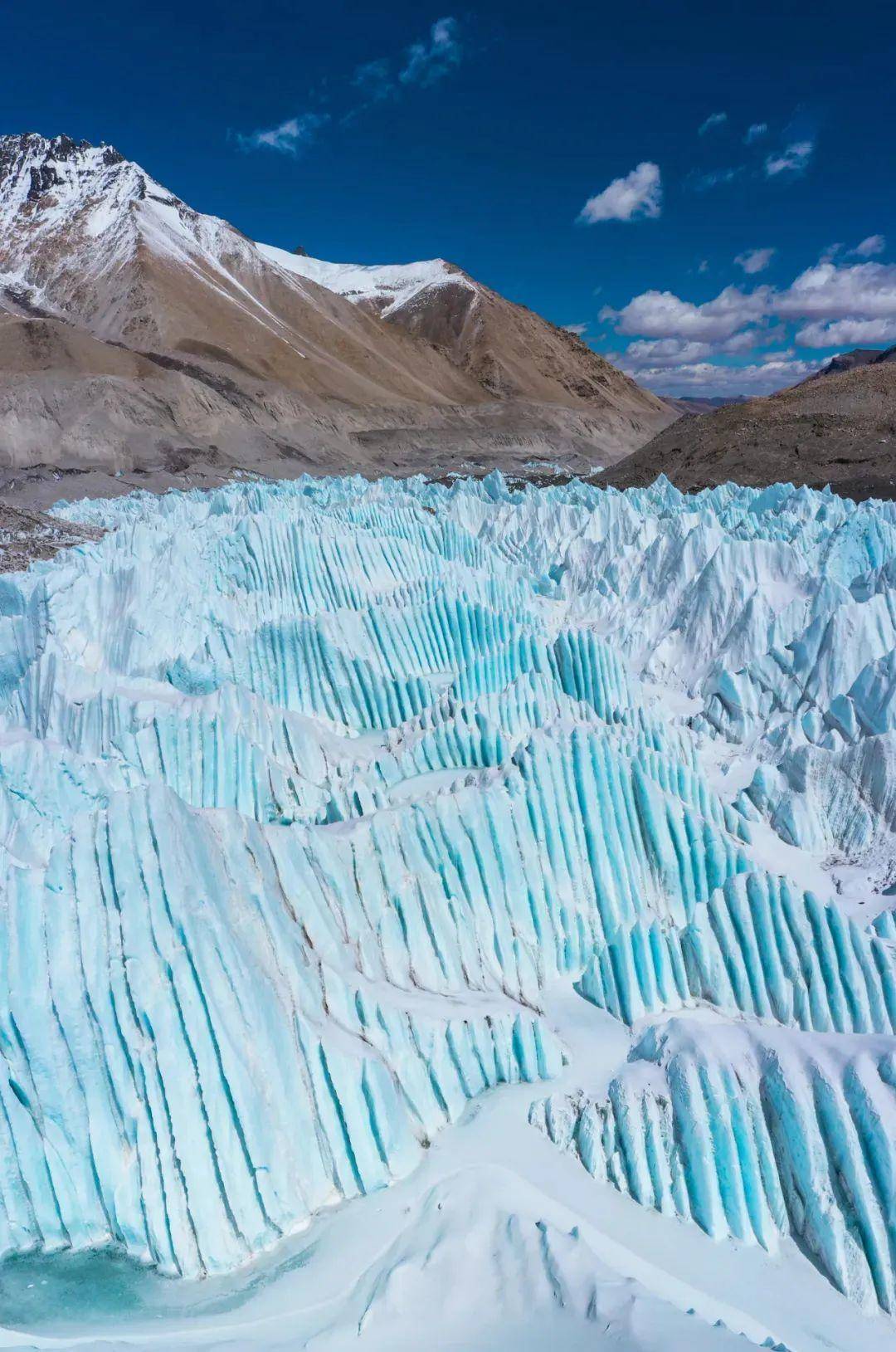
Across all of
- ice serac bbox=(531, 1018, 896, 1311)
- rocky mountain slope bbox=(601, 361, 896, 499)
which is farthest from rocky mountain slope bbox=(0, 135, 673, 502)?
ice serac bbox=(531, 1018, 896, 1311)

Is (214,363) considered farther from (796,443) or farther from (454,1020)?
(454,1020)

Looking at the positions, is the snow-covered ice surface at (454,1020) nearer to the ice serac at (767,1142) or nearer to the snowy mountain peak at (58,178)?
the ice serac at (767,1142)

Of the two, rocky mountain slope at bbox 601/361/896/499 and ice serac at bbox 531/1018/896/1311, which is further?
rocky mountain slope at bbox 601/361/896/499

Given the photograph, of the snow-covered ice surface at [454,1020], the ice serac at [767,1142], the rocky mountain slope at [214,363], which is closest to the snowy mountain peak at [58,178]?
the rocky mountain slope at [214,363]

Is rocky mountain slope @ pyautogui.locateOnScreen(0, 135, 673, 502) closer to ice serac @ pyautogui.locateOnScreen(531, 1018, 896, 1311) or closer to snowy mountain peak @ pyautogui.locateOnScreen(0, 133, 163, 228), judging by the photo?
snowy mountain peak @ pyautogui.locateOnScreen(0, 133, 163, 228)

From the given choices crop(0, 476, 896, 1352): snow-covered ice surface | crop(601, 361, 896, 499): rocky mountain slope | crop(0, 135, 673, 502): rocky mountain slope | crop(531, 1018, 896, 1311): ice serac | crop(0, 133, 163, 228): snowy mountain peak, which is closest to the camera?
crop(0, 476, 896, 1352): snow-covered ice surface

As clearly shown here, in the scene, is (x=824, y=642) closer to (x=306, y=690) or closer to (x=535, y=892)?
(x=535, y=892)

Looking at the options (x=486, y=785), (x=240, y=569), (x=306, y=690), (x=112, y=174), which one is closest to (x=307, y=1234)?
(x=486, y=785)

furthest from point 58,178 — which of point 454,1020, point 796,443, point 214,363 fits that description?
point 454,1020
